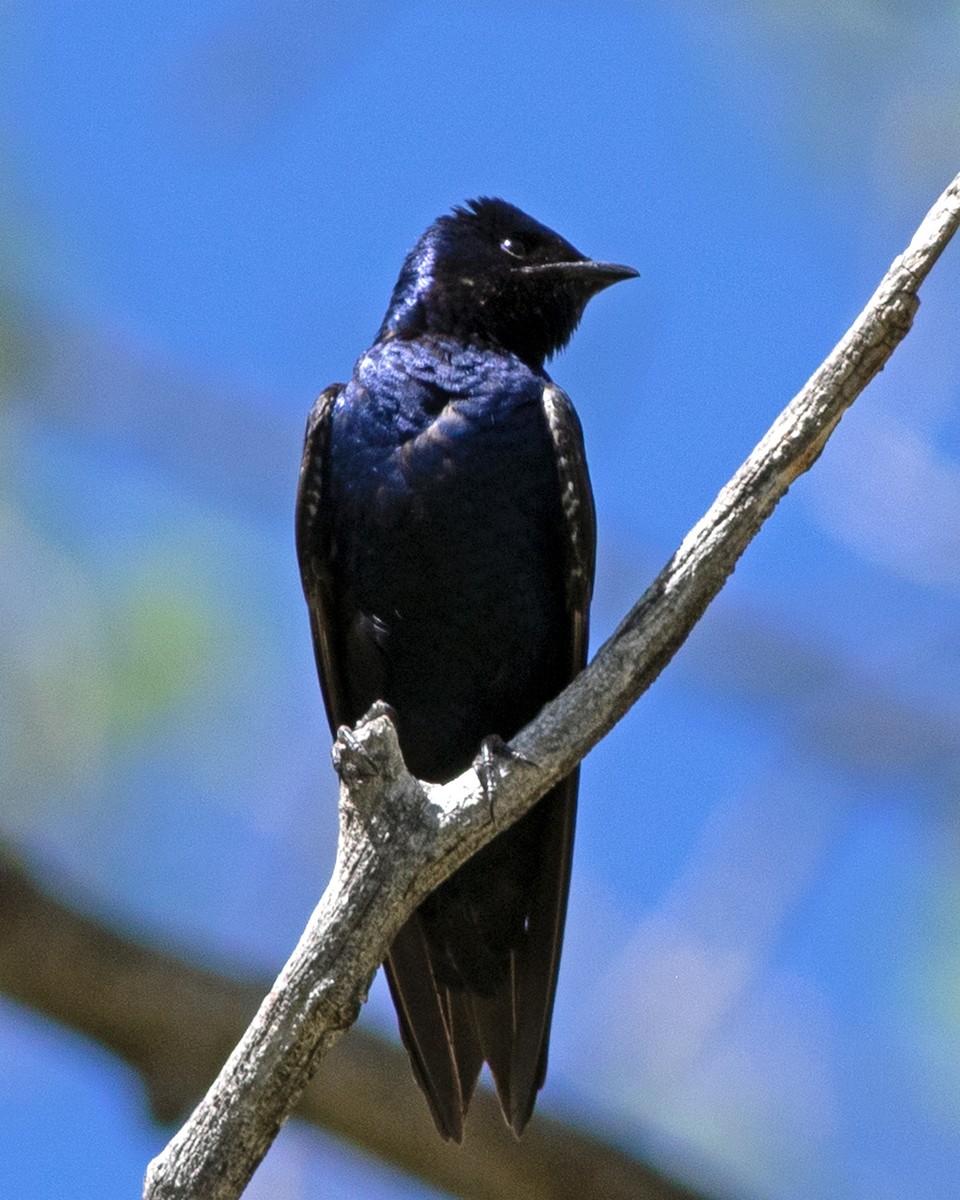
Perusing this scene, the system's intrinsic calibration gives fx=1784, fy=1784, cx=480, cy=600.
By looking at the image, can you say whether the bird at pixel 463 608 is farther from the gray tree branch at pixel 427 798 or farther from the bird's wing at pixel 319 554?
the gray tree branch at pixel 427 798

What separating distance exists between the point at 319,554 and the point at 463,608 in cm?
46

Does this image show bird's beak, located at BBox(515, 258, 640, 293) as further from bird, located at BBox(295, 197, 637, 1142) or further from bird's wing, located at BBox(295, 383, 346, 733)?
bird's wing, located at BBox(295, 383, 346, 733)

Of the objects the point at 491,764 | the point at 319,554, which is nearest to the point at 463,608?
the point at 319,554

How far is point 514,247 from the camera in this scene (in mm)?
5496

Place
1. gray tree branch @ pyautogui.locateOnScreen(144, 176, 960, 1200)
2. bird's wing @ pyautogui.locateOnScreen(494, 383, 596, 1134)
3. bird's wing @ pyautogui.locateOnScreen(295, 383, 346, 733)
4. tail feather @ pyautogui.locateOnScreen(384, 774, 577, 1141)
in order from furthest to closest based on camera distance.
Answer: bird's wing @ pyautogui.locateOnScreen(295, 383, 346, 733)
bird's wing @ pyautogui.locateOnScreen(494, 383, 596, 1134)
tail feather @ pyautogui.locateOnScreen(384, 774, 577, 1141)
gray tree branch @ pyautogui.locateOnScreen(144, 176, 960, 1200)

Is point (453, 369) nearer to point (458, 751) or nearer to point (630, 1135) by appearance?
point (458, 751)

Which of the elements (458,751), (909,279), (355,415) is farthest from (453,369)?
(909,279)

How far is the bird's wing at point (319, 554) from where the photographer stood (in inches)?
192

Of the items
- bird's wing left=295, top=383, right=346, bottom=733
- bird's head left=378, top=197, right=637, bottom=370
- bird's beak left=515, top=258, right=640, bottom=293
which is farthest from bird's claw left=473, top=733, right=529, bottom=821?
bird's beak left=515, top=258, right=640, bottom=293

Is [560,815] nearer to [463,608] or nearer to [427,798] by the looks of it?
[463,608]

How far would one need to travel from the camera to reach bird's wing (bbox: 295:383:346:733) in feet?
16.0

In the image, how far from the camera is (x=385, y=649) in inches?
187

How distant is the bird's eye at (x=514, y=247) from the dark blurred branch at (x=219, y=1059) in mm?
2368

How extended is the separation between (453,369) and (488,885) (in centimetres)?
142
